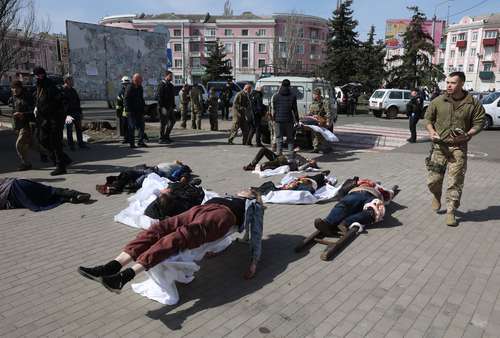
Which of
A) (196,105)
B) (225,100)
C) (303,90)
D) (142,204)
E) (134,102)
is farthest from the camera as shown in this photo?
(225,100)

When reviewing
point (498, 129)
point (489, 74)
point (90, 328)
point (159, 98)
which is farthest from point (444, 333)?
point (489, 74)

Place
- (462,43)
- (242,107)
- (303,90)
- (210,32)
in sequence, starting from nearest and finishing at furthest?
(242,107) < (303,90) < (462,43) < (210,32)

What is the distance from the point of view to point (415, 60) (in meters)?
36.5

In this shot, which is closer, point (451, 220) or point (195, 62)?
point (451, 220)

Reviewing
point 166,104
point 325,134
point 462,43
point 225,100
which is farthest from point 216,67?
point 462,43

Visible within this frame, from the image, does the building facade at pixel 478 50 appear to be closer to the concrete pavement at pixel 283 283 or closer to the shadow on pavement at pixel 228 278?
the concrete pavement at pixel 283 283

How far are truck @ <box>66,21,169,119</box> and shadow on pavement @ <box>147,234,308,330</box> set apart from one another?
10689 mm

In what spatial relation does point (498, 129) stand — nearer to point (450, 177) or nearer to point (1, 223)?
point (450, 177)

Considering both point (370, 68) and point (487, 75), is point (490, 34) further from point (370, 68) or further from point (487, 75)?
point (370, 68)

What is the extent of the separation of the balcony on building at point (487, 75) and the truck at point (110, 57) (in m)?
71.5

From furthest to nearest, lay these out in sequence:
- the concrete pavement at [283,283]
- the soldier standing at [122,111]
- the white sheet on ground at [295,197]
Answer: the soldier standing at [122,111]
the white sheet on ground at [295,197]
the concrete pavement at [283,283]

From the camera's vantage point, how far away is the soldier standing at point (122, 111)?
12.5m

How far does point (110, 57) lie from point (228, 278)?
40.4 feet

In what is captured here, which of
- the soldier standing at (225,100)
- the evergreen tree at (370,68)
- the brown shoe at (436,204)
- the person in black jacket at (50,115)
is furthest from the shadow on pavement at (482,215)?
the evergreen tree at (370,68)
